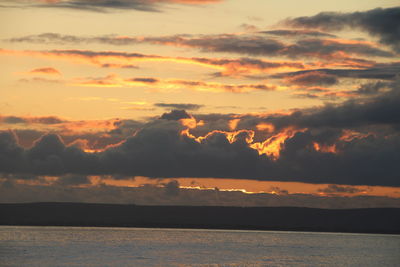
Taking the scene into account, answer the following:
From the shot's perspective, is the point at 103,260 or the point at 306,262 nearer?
the point at 103,260

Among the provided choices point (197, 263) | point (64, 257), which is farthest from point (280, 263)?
point (64, 257)

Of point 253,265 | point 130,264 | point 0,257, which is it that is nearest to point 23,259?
point 0,257

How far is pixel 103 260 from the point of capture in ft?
484

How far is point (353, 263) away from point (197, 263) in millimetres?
39325

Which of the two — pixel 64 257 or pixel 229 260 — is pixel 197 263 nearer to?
pixel 229 260

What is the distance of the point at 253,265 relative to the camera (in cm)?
14050

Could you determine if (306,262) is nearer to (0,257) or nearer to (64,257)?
(64,257)

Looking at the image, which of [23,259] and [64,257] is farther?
[64,257]

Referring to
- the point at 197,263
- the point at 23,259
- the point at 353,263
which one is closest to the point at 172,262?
the point at 197,263

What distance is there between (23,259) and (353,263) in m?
71.4

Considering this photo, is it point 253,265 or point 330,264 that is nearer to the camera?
point 253,265

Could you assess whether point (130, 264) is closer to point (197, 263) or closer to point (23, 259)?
point (197, 263)

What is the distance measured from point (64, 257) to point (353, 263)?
2497 inches

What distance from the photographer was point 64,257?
154m
